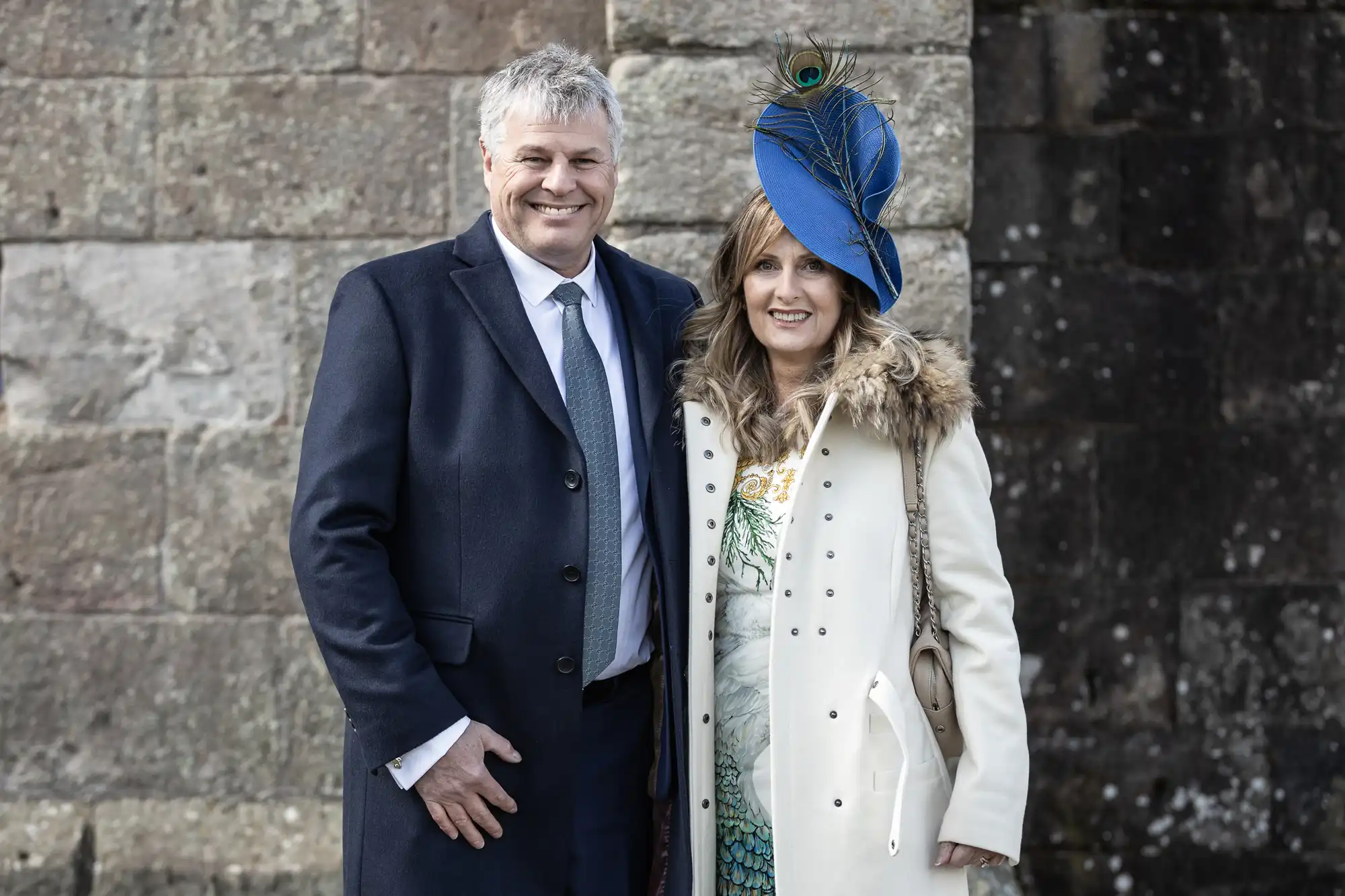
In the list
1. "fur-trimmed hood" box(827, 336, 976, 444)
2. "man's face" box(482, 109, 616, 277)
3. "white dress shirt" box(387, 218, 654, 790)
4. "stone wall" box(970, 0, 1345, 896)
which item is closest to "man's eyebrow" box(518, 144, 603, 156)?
"man's face" box(482, 109, 616, 277)

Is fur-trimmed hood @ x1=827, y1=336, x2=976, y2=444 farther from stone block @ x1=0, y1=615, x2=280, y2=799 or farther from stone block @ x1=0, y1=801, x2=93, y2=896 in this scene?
stone block @ x1=0, y1=801, x2=93, y2=896

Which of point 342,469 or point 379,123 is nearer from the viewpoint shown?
point 342,469

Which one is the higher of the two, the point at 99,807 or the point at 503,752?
the point at 503,752

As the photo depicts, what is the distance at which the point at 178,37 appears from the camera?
10.6 feet

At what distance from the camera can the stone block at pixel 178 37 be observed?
3.21m

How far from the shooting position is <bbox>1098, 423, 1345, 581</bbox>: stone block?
348cm

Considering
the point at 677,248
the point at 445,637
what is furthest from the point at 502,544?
the point at 677,248

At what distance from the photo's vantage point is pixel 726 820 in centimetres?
209

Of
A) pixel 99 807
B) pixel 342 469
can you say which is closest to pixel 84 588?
pixel 99 807

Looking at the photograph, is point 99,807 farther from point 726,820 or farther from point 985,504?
point 985,504

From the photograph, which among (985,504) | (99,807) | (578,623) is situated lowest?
(99,807)

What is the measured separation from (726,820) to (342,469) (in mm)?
835

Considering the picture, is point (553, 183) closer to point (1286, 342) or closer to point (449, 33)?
point (449, 33)

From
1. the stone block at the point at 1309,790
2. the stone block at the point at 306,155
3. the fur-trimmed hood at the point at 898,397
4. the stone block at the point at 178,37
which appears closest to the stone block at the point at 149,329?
the stone block at the point at 306,155
